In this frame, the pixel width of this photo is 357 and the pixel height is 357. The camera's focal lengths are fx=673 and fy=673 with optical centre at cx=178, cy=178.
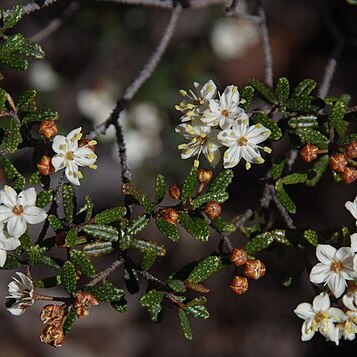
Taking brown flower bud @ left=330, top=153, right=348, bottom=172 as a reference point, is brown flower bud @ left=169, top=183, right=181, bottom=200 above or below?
below

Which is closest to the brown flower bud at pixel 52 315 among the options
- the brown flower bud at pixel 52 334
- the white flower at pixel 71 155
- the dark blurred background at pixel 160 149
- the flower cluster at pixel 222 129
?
the brown flower bud at pixel 52 334

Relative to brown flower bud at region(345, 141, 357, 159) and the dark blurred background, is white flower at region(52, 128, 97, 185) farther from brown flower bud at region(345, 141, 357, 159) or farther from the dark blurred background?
the dark blurred background

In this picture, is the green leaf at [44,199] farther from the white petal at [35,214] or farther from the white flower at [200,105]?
the white flower at [200,105]

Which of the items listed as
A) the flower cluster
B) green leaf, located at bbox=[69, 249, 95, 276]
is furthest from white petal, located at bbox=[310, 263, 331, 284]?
green leaf, located at bbox=[69, 249, 95, 276]

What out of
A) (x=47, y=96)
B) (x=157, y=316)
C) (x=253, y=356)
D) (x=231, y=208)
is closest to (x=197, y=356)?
(x=253, y=356)

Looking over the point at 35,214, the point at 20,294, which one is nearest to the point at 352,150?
the point at 35,214

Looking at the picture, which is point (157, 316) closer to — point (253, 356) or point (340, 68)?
point (253, 356)

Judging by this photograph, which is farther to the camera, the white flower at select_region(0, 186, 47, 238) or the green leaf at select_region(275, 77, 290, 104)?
the green leaf at select_region(275, 77, 290, 104)
